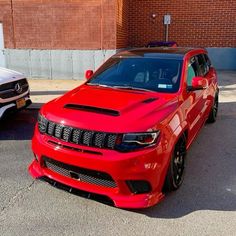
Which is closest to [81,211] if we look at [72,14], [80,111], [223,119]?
[80,111]

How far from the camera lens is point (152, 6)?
14.0 metres

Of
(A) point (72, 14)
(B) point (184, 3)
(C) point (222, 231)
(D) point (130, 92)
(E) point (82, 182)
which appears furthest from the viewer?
(B) point (184, 3)

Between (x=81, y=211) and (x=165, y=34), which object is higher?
(x=165, y=34)

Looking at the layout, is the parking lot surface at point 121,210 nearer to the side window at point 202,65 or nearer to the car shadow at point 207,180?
the car shadow at point 207,180

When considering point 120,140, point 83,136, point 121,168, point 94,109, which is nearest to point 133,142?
point 120,140

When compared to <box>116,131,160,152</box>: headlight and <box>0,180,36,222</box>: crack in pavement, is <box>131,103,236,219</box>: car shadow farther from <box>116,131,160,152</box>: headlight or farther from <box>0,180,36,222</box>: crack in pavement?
<box>0,180,36,222</box>: crack in pavement

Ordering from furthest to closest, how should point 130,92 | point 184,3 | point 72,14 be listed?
point 184,3, point 72,14, point 130,92

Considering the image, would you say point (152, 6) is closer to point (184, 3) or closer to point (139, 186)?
point (184, 3)

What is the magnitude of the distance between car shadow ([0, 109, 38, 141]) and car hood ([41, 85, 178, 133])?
2.15m

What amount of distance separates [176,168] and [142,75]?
142cm

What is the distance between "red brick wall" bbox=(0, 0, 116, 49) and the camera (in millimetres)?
10969

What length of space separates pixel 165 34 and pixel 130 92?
1105 centimetres

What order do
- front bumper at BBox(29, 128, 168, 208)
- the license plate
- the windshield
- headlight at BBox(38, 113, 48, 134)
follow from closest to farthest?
front bumper at BBox(29, 128, 168, 208), headlight at BBox(38, 113, 48, 134), the windshield, the license plate

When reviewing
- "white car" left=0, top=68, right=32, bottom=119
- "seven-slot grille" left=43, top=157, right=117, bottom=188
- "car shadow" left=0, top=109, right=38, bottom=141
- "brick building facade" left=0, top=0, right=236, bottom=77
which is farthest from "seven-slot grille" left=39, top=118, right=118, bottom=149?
"brick building facade" left=0, top=0, right=236, bottom=77
